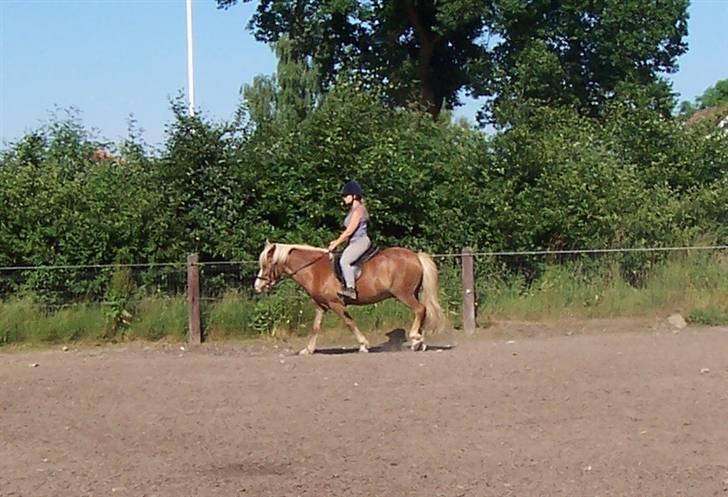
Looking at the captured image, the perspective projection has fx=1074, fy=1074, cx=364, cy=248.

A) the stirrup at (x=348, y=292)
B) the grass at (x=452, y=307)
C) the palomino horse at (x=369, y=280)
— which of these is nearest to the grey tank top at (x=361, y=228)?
the palomino horse at (x=369, y=280)

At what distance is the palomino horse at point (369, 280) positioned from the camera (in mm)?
14500

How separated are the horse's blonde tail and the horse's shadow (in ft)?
1.24

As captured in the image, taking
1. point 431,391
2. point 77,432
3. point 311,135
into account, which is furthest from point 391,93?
point 77,432

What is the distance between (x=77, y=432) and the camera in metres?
8.95

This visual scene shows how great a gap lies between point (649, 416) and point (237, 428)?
347 centimetres

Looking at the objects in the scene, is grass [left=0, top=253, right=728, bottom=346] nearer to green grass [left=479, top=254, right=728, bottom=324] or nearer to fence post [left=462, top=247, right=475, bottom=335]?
green grass [left=479, top=254, right=728, bottom=324]

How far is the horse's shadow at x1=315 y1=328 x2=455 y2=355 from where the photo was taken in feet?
48.8

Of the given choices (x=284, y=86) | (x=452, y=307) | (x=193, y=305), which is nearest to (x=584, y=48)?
(x=452, y=307)

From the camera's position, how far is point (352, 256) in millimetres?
14359

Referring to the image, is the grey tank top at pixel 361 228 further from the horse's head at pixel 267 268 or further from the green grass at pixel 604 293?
the green grass at pixel 604 293

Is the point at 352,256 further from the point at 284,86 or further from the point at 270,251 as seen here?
the point at 284,86

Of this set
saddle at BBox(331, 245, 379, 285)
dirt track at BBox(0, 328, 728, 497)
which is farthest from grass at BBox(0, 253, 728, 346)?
dirt track at BBox(0, 328, 728, 497)

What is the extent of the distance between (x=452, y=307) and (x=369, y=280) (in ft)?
8.68

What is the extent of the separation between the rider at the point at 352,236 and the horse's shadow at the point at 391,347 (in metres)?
0.88
